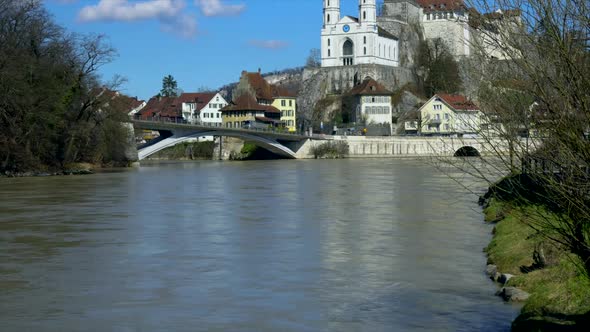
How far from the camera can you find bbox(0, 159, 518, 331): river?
541 inches

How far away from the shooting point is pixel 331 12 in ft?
404

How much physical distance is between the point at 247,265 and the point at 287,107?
10134 cm

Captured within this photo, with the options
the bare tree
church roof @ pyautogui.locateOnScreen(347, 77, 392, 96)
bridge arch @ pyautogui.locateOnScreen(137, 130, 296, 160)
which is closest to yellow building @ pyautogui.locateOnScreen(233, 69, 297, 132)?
church roof @ pyautogui.locateOnScreen(347, 77, 392, 96)

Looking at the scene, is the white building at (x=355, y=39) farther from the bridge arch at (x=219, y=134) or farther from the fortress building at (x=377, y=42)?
the bridge arch at (x=219, y=134)

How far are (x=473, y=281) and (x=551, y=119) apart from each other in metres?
8.32

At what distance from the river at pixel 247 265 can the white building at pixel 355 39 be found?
84538 mm

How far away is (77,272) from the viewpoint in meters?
18.0

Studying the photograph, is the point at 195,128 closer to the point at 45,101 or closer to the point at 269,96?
the point at 45,101

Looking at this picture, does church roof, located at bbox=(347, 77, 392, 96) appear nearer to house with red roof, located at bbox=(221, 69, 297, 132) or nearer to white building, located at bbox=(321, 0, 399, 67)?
white building, located at bbox=(321, 0, 399, 67)

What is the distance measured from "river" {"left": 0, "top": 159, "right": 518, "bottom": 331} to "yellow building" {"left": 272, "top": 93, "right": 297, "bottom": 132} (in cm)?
8267

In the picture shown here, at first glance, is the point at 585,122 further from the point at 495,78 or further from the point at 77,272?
the point at 77,272

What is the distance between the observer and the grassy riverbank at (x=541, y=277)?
11289mm

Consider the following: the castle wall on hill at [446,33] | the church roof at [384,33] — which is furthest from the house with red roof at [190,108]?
the castle wall on hill at [446,33]

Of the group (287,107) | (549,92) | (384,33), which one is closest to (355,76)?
(384,33)
